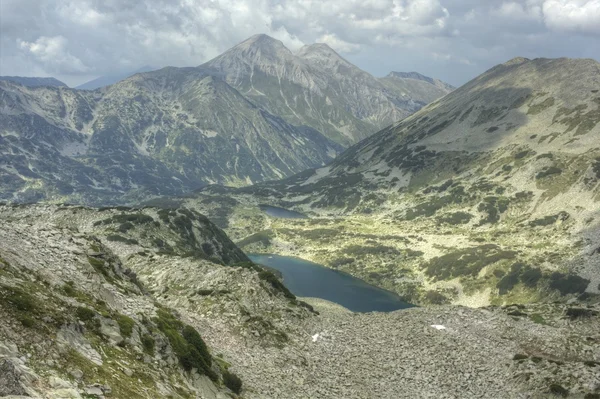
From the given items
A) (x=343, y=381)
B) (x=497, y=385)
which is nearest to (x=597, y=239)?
(x=497, y=385)

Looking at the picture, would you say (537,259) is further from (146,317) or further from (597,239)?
(146,317)

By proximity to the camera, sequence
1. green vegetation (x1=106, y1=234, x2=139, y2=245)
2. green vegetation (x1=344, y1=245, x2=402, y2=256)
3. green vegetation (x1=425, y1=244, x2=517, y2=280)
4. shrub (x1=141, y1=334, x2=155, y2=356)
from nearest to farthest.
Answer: shrub (x1=141, y1=334, x2=155, y2=356), green vegetation (x1=106, y1=234, x2=139, y2=245), green vegetation (x1=425, y1=244, x2=517, y2=280), green vegetation (x1=344, y1=245, x2=402, y2=256)

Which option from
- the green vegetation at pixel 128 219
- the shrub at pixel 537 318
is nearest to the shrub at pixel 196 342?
the shrub at pixel 537 318

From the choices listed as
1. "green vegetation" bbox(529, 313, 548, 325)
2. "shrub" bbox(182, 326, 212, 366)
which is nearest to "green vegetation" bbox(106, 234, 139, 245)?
"shrub" bbox(182, 326, 212, 366)

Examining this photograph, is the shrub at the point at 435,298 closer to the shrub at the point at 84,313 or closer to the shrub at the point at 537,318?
the shrub at the point at 537,318

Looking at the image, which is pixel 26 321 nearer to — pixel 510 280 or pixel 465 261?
pixel 510 280

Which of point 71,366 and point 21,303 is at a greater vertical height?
point 21,303

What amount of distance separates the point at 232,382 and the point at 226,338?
10352mm

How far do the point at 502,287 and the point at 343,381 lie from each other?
115975 mm

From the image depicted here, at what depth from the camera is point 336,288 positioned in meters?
162

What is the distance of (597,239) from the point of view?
148m

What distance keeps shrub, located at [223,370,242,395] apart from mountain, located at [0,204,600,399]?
0.29 ft

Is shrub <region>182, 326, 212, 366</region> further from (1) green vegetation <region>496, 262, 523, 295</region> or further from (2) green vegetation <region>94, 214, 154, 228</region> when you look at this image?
(1) green vegetation <region>496, 262, 523, 295</region>

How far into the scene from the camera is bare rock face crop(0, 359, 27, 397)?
14.7 m
